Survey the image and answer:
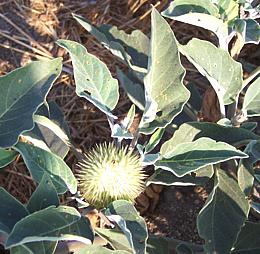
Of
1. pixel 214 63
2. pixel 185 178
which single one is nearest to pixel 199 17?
pixel 214 63

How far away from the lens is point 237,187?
1307 millimetres

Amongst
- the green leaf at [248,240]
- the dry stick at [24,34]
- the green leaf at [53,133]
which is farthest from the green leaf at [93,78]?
the dry stick at [24,34]

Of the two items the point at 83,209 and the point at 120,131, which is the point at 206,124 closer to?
the point at 120,131

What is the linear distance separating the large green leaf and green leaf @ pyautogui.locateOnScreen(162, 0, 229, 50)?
0.81 feet

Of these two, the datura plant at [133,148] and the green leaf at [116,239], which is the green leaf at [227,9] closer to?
the datura plant at [133,148]

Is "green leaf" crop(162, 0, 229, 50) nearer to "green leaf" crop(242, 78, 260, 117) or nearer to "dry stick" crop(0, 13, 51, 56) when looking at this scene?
"green leaf" crop(242, 78, 260, 117)

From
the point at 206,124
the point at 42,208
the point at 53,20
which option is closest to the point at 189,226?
the point at 206,124

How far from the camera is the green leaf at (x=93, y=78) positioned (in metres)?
1.18

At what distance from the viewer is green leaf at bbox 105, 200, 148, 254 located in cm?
106

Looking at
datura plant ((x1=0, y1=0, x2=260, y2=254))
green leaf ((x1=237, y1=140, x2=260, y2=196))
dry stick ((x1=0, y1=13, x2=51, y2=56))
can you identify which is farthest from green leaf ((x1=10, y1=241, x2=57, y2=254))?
dry stick ((x1=0, y1=13, x2=51, y2=56))

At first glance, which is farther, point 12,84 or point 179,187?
point 179,187

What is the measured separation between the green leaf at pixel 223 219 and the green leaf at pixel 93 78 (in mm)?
280

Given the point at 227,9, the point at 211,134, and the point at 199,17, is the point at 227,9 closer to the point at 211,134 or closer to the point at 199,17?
the point at 199,17

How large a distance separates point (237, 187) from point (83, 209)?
0.33 meters
